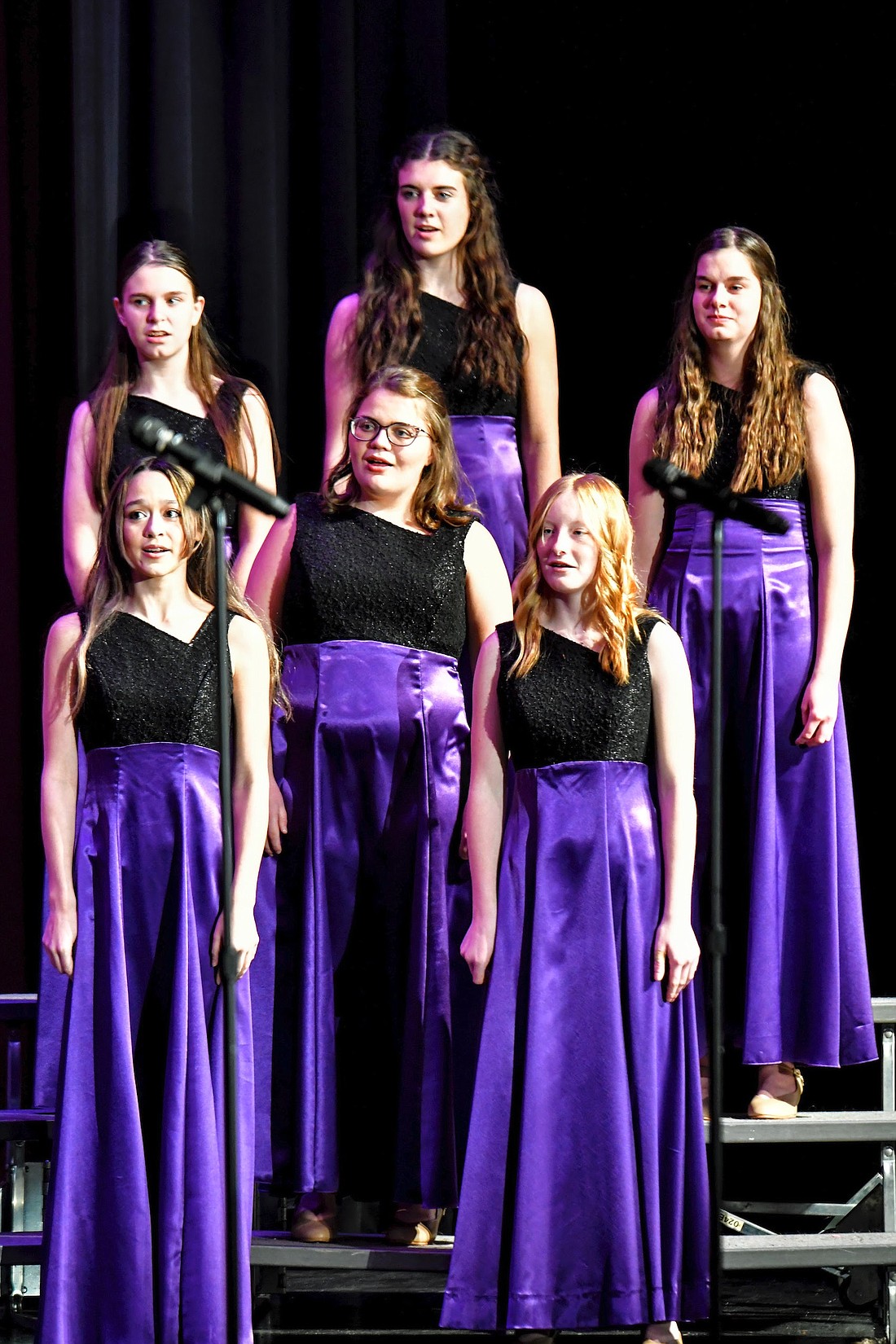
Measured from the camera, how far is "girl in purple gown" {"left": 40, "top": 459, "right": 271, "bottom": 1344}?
319 centimetres

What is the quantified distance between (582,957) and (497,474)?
125 centimetres

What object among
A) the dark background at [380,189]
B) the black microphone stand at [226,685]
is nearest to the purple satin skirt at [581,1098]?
the black microphone stand at [226,685]

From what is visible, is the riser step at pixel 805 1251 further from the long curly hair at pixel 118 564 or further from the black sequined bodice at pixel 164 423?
the black sequined bodice at pixel 164 423

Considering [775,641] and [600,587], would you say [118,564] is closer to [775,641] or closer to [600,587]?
[600,587]

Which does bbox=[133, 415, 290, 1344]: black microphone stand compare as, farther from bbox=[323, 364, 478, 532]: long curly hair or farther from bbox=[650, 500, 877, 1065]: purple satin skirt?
bbox=[650, 500, 877, 1065]: purple satin skirt

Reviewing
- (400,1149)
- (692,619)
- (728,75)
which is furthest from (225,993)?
(728,75)

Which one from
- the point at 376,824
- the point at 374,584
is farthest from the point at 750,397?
the point at 376,824

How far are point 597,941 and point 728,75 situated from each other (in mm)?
2569

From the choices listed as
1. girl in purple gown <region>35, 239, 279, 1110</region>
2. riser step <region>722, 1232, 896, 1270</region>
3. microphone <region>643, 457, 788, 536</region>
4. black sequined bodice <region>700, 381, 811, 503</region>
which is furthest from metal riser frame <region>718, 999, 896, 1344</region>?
girl in purple gown <region>35, 239, 279, 1110</region>

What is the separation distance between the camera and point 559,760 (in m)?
3.38

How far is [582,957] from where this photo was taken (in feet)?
10.8

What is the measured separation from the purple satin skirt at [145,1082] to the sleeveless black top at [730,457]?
126 cm

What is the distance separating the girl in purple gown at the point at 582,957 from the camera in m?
3.20

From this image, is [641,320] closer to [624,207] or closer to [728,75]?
[624,207]
